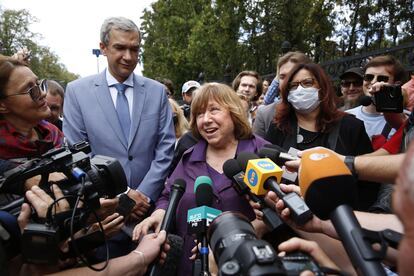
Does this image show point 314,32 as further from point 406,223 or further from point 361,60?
point 406,223

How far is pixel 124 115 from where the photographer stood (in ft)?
9.27

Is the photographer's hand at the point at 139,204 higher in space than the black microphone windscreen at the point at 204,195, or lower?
lower

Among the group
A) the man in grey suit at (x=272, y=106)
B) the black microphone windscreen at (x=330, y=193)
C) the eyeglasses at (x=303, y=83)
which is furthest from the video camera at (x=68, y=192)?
the man in grey suit at (x=272, y=106)

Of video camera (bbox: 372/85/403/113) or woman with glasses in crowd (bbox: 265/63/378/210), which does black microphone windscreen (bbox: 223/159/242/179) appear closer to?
woman with glasses in crowd (bbox: 265/63/378/210)

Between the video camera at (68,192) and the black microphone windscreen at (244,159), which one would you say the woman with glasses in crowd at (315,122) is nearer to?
the black microphone windscreen at (244,159)

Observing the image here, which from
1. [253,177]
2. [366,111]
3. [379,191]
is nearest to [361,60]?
[366,111]

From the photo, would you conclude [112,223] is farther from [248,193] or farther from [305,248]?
[305,248]

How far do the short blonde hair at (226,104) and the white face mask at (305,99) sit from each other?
1.42 ft

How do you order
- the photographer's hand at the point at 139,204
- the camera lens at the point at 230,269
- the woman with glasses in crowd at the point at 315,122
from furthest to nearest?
the woman with glasses in crowd at the point at 315,122 < the photographer's hand at the point at 139,204 < the camera lens at the point at 230,269

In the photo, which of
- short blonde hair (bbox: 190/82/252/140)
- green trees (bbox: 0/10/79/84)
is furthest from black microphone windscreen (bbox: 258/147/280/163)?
green trees (bbox: 0/10/79/84)

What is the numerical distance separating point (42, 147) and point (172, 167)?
1181mm

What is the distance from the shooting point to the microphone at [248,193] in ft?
5.04

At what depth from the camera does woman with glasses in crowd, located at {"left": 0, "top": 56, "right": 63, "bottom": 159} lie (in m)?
2.02

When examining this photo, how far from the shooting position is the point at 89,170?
1599 mm
